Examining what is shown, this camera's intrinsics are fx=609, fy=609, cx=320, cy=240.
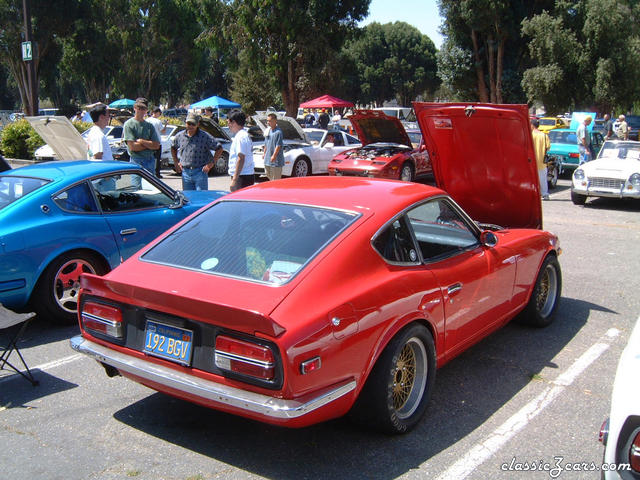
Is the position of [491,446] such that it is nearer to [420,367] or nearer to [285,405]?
[420,367]

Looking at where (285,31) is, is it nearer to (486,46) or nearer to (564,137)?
(486,46)

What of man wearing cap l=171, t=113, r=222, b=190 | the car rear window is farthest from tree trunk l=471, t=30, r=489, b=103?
the car rear window

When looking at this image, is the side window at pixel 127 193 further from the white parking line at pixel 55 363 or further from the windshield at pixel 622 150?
the windshield at pixel 622 150

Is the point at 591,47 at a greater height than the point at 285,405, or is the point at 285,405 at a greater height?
the point at 591,47

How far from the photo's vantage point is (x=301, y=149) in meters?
17.1

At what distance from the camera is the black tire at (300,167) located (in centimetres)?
1683

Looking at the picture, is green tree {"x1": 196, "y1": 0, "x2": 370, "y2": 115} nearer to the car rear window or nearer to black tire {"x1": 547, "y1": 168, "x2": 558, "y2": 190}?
black tire {"x1": 547, "y1": 168, "x2": 558, "y2": 190}

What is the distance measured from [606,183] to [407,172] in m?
4.85

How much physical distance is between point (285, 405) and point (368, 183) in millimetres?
1943

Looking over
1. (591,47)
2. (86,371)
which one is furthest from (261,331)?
(591,47)

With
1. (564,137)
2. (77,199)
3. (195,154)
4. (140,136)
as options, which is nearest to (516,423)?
(77,199)

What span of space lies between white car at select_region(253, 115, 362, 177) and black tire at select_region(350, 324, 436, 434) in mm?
13059

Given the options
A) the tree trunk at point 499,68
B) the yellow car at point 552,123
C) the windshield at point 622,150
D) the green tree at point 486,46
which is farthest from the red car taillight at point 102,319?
the tree trunk at point 499,68

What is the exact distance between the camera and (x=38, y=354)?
193 inches
